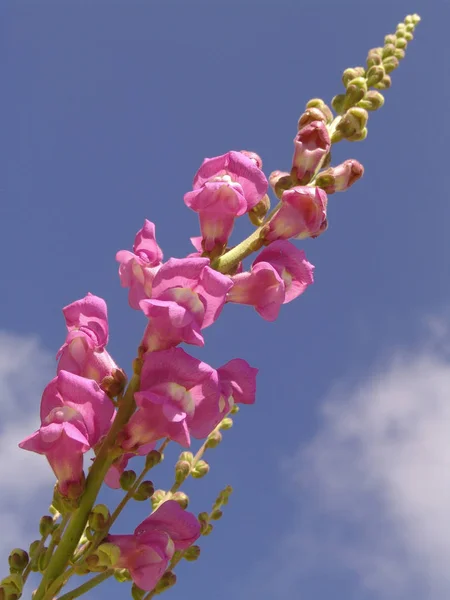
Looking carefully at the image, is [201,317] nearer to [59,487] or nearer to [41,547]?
[59,487]

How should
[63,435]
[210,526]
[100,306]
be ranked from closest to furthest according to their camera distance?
[63,435], [100,306], [210,526]

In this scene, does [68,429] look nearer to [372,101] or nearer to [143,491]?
[143,491]

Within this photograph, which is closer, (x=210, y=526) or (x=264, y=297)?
(x=264, y=297)

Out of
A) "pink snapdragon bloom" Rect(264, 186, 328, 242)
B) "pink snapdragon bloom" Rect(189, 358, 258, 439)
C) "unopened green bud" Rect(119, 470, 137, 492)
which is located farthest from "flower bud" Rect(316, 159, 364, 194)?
"unopened green bud" Rect(119, 470, 137, 492)

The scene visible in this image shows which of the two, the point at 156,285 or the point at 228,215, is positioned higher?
the point at 228,215

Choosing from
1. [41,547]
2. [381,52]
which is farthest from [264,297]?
[381,52]

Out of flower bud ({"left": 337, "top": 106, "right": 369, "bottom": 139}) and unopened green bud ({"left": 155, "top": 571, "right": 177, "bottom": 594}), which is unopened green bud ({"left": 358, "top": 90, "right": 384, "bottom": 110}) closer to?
flower bud ({"left": 337, "top": 106, "right": 369, "bottom": 139})

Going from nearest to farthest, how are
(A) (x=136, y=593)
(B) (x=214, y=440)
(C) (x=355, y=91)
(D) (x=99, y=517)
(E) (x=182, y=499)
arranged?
(D) (x=99, y=517) < (A) (x=136, y=593) < (E) (x=182, y=499) < (C) (x=355, y=91) < (B) (x=214, y=440)

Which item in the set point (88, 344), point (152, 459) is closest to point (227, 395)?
point (152, 459)
